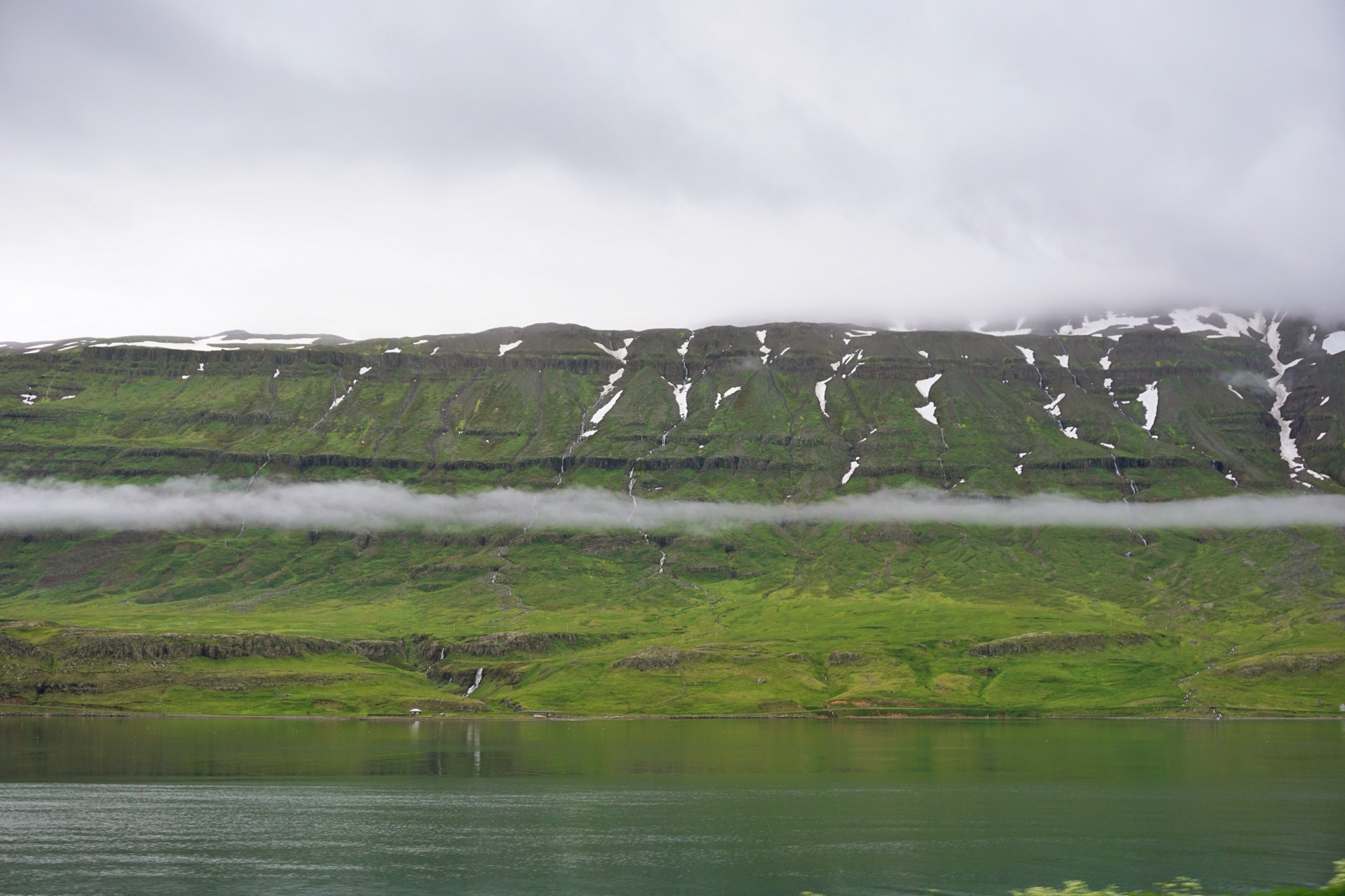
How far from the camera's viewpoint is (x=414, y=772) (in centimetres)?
13838

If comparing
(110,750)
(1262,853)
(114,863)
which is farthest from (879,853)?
(110,750)

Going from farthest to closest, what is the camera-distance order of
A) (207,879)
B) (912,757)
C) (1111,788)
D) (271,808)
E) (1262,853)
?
(912,757), (1111,788), (271,808), (1262,853), (207,879)

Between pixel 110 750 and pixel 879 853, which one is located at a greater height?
pixel 879 853

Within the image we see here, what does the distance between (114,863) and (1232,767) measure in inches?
5145

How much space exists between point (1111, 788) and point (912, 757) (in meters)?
37.7

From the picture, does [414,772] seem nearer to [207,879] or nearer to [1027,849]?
[207,879]

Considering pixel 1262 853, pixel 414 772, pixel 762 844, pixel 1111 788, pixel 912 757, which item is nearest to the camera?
pixel 1262 853

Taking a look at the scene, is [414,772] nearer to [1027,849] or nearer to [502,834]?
[502,834]

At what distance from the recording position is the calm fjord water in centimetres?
8156

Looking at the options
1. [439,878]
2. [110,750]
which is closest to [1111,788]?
[439,878]

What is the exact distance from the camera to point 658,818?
106125 mm

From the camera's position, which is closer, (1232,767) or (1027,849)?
(1027,849)

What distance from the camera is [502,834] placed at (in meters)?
98.5

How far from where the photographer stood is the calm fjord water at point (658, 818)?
81562 mm
